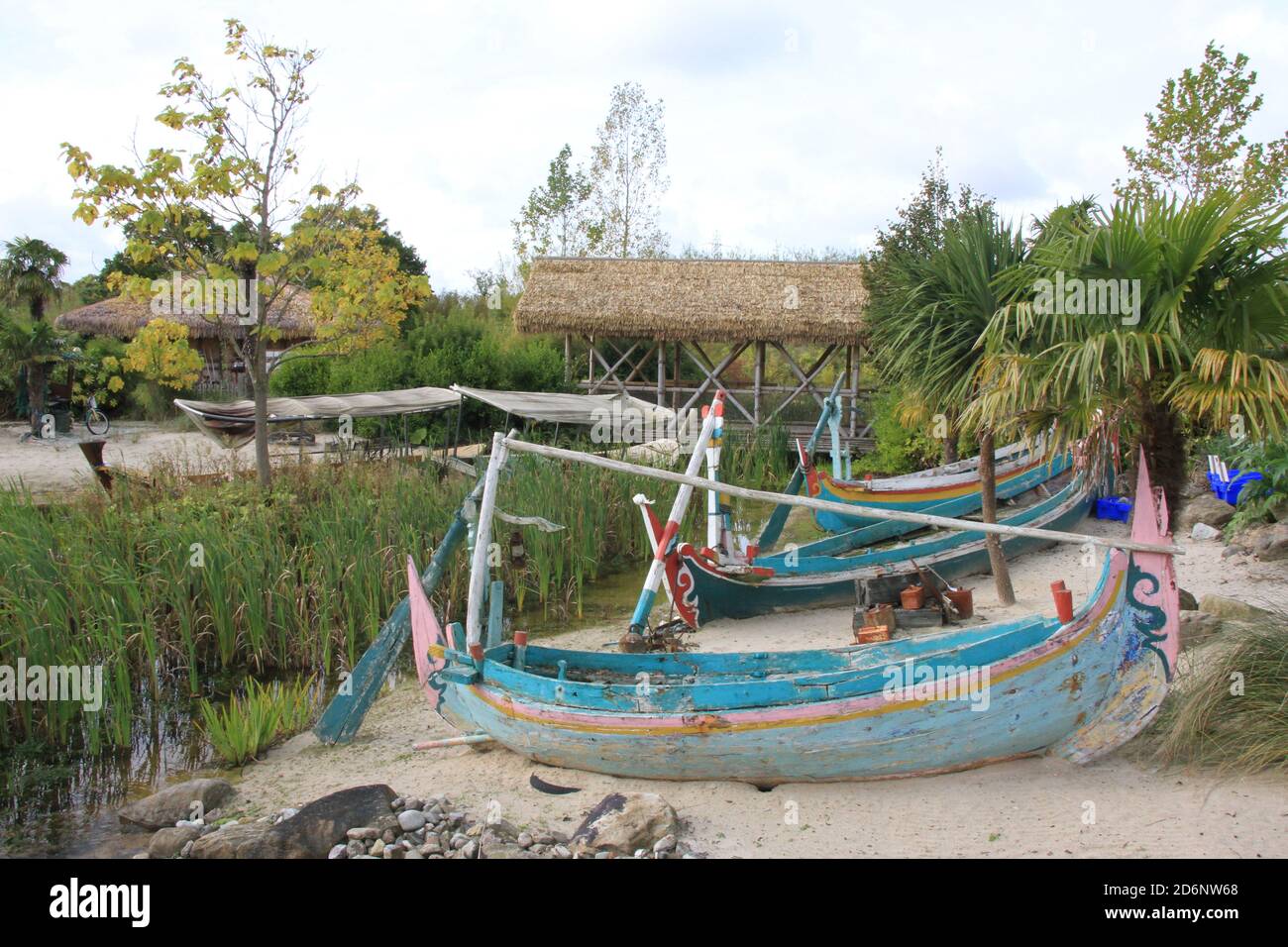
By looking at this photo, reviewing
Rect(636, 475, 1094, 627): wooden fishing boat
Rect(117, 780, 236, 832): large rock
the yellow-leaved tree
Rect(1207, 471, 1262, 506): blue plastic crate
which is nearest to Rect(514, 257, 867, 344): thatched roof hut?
Rect(1207, 471, 1262, 506): blue plastic crate

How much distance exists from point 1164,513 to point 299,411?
9.51m

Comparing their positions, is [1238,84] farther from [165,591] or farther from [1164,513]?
[165,591]

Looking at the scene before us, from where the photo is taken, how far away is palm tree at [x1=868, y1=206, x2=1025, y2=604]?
7.13 meters

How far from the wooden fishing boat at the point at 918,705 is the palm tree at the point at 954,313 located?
2047 millimetres

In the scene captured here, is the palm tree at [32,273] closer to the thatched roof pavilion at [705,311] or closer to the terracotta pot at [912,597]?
the thatched roof pavilion at [705,311]

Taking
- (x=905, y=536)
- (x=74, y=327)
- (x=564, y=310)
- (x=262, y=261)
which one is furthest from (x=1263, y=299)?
(x=74, y=327)

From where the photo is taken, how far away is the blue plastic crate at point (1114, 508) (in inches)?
445

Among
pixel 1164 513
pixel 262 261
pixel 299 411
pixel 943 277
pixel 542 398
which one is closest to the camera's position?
pixel 1164 513

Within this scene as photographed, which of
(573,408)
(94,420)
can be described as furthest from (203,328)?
(573,408)

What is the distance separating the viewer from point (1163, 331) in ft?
16.5

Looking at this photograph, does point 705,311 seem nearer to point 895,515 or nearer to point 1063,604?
point 895,515

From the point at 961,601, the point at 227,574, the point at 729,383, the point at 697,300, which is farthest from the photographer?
the point at 729,383

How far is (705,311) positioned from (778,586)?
373 inches

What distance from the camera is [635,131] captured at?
29.7 metres
